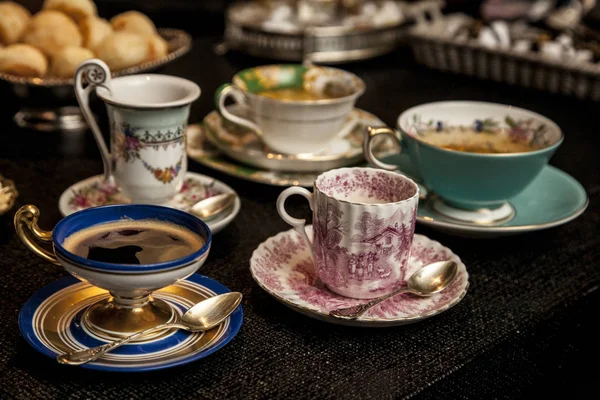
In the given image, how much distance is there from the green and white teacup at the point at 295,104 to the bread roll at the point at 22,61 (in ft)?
0.98

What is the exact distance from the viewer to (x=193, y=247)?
2.06ft

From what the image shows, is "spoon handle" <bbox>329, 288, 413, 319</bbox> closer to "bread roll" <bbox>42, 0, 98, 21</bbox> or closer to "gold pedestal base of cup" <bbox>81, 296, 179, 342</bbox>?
"gold pedestal base of cup" <bbox>81, 296, 179, 342</bbox>

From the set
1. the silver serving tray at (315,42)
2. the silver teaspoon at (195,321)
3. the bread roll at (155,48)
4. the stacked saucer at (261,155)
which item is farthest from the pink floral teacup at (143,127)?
the silver serving tray at (315,42)

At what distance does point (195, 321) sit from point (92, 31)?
0.72 metres

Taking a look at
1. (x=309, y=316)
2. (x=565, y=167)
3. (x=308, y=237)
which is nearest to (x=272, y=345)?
(x=309, y=316)

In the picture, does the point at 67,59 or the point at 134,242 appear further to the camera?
the point at 67,59

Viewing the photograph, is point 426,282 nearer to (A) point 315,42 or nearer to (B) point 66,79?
(B) point 66,79

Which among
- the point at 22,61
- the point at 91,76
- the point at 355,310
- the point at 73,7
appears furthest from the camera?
the point at 73,7

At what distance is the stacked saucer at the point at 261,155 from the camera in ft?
3.34

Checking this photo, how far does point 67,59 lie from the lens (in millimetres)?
1135

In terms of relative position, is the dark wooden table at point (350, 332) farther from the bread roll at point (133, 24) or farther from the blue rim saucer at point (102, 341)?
the bread roll at point (133, 24)

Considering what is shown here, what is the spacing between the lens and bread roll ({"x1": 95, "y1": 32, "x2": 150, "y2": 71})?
1157 mm

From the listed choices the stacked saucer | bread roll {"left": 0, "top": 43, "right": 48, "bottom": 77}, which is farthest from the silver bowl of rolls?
the stacked saucer

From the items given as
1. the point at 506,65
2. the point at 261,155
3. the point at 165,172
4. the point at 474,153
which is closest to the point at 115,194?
the point at 165,172
